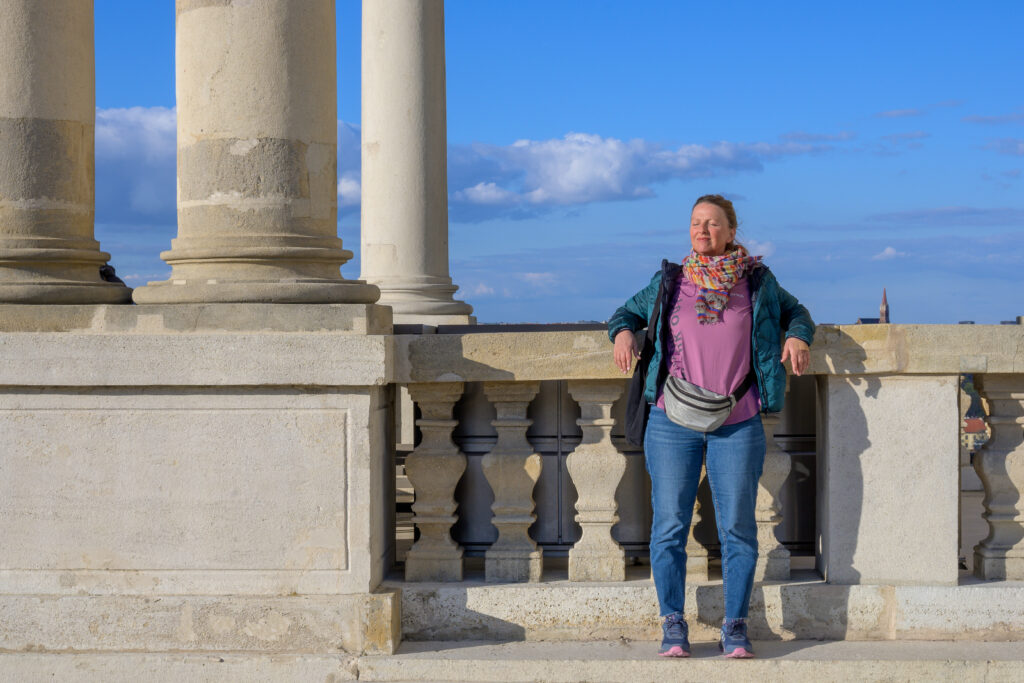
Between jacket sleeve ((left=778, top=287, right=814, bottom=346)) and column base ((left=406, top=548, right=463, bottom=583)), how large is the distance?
13.7ft

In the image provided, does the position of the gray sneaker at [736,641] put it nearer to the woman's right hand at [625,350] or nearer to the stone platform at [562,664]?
the stone platform at [562,664]

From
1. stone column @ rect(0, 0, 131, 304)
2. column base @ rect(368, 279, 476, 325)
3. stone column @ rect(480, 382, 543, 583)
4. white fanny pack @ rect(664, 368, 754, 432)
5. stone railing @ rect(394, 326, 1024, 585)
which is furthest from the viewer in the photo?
column base @ rect(368, 279, 476, 325)

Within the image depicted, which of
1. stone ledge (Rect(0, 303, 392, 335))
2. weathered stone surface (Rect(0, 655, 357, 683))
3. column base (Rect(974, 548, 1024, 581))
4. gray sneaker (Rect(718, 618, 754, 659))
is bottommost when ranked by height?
weathered stone surface (Rect(0, 655, 357, 683))

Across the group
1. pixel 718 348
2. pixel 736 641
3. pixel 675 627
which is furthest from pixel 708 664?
pixel 718 348

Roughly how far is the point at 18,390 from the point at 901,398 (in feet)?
29.6

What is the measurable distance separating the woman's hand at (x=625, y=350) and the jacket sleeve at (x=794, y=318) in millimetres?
1495

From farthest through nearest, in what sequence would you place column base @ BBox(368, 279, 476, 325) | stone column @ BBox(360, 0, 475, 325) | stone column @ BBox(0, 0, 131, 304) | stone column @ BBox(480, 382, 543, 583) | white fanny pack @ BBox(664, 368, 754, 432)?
column base @ BBox(368, 279, 476, 325)
stone column @ BBox(360, 0, 475, 325)
stone column @ BBox(0, 0, 131, 304)
stone column @ BBox(480, 382, 543, 583)
white fanny pack @ BBox(664, 368, 754, 432)

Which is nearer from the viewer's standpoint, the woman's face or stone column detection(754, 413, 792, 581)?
the woman's face

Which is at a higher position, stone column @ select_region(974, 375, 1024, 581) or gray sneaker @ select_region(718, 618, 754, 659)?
stone column @ select_region(974, 375, 1024, 581)

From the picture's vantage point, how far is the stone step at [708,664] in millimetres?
10938

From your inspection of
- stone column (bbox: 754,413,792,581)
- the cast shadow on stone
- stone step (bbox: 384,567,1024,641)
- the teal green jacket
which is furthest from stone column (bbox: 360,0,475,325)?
the cast shadow on stone

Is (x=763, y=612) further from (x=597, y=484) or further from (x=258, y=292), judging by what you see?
(x=258, y=292)

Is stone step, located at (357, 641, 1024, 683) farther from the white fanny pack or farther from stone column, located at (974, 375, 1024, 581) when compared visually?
the white fanny pack

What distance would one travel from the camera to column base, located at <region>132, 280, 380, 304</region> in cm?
1173
